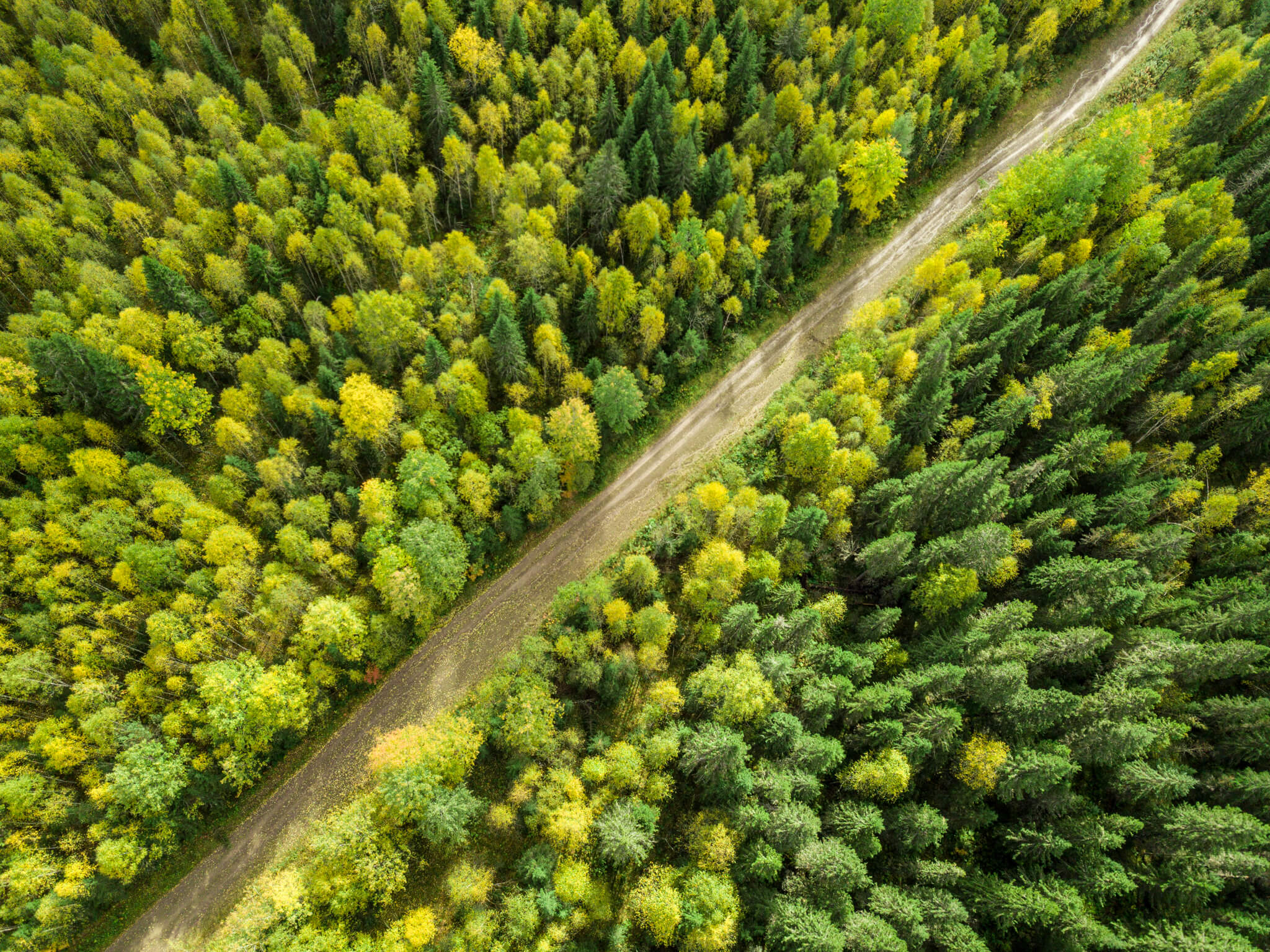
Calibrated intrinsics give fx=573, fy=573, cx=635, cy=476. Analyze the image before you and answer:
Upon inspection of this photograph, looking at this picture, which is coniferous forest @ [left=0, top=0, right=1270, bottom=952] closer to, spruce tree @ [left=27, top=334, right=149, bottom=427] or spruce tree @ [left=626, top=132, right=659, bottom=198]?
spruce tree @ [left=27, top=334, right=149, bottom=427]

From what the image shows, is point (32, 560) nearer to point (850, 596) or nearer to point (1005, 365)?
point (850, 596)

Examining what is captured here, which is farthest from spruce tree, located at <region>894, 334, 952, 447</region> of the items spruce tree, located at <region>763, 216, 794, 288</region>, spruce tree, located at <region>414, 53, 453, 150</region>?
spruce tree, located at <region>414, 53, 453, 150</region>

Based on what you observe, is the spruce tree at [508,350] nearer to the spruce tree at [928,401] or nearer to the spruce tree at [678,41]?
the spruce tree at [928,401]

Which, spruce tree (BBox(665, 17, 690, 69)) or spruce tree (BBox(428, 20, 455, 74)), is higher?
spruce tree (BBox(428, 20, 455, 74))

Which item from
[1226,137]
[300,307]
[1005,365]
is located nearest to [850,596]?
[1005,365]

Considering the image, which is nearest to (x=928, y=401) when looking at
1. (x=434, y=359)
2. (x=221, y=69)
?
(x=434, y=359)

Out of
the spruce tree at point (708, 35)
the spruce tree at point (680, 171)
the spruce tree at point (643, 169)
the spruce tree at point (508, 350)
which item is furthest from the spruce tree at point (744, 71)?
the spruce tree at point (508, 350)
